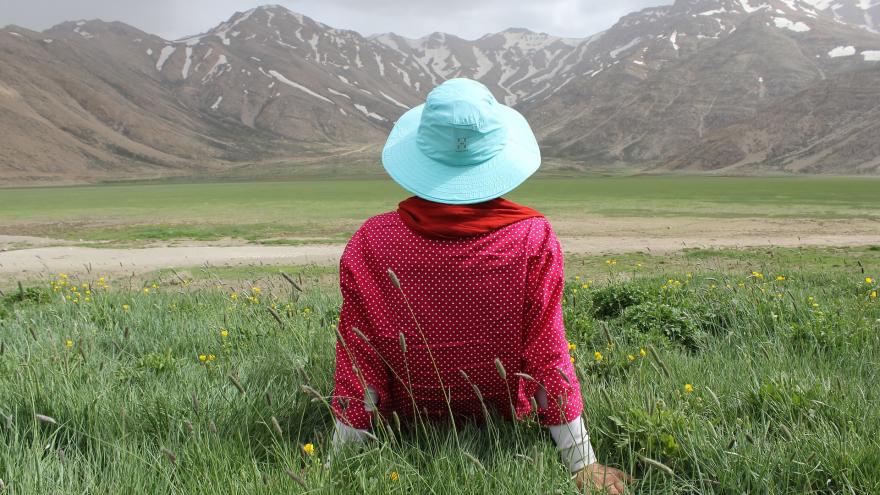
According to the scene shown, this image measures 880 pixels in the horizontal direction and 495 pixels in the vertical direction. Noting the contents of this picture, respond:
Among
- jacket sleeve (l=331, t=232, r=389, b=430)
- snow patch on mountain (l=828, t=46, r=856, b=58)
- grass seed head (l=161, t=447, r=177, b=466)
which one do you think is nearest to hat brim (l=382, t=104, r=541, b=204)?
jacket sleeve (l=331, t=232, r=389, b=430)

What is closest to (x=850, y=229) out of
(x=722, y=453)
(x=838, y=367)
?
(x=838, y=367)

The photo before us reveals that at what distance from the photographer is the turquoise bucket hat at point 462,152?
2492 millimetres

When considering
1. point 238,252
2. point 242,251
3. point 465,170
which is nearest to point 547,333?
point 465,170

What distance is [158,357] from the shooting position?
3770 millimetres

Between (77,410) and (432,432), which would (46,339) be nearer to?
(77,410)

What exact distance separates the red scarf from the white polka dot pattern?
0.03 meters

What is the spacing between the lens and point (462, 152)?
8.36 feet

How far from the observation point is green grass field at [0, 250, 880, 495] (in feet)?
7.31

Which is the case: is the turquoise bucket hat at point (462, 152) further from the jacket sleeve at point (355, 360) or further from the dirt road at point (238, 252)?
the dirt road at point (238, 252)

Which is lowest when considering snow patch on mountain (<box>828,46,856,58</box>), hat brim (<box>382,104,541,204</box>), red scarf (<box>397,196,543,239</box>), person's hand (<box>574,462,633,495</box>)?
person's hand (<box>574,462,633,495</box>)

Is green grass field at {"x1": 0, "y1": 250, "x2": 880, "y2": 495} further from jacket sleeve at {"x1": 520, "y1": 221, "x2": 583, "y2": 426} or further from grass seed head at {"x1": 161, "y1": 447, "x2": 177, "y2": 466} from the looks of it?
jacket sleeve at {"x1": 520, "y1": 221, "x2": 583, "y2": 426}

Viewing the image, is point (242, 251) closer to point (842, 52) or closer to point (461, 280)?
point (461, 280)

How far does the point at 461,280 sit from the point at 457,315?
137 millimetres

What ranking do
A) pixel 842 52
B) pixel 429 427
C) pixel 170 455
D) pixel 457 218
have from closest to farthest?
1. pixel 170 455
2. pixel 457 218
3. pixel 429 427
4. pixel 842 52
